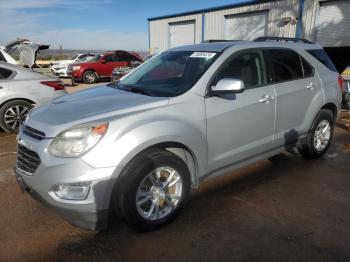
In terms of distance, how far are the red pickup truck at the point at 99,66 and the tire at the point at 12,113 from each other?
36.2 ft

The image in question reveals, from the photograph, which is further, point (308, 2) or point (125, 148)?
point (308, 2)

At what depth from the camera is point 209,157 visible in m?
3.33

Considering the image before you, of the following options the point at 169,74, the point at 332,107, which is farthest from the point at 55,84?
the point at 332,107

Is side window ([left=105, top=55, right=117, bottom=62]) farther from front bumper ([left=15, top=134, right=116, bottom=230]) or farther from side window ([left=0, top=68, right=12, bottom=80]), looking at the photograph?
front bumper ([left=15, top=134, right=116, bottom=230])

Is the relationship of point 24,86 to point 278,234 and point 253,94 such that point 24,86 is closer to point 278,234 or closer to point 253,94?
point 253,94

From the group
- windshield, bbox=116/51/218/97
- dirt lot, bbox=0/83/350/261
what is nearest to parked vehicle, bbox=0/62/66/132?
dirt lot, bbox=0/83/350/261

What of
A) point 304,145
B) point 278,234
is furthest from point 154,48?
point 278,234

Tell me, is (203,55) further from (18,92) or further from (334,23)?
(334,23)

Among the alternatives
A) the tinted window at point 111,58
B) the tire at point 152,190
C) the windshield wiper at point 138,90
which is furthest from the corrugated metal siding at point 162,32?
the tire at point 152,190

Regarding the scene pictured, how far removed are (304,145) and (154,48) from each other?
2017cm

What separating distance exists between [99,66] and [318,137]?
14.8 m

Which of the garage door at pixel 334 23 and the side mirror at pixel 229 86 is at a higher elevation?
the garage door at pixel 334 23

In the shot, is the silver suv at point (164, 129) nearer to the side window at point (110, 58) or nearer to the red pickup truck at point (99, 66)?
the red pickup truck at point (99, 66)

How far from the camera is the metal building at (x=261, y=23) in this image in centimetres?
1411
